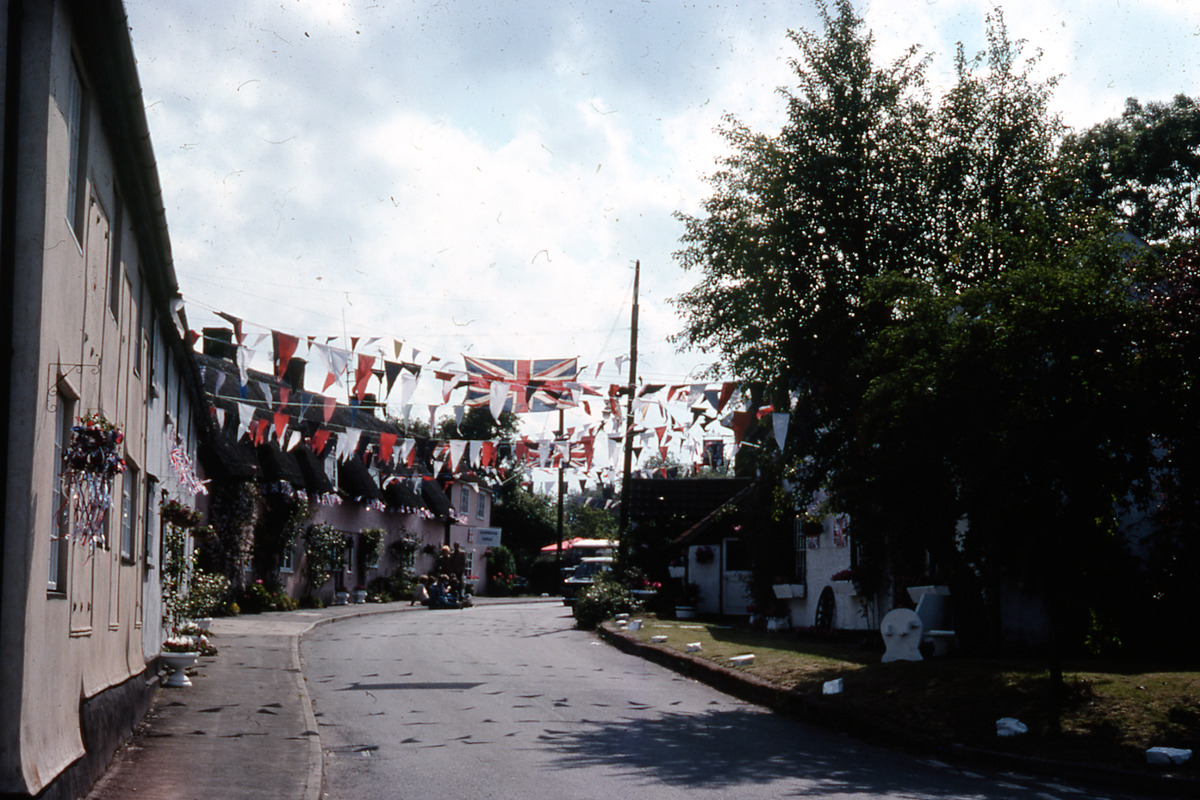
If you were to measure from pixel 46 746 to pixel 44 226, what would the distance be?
2.98 m

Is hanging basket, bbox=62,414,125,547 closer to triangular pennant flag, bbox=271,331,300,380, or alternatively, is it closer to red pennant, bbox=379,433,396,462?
triangular pennant flag, bbox=271,331,300,380

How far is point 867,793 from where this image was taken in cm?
848

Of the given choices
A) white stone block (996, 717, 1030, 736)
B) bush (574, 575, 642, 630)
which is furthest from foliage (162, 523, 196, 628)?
bush (574, 575, 642, 630)

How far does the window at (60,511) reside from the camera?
7.01 m

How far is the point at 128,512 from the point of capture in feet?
39.0

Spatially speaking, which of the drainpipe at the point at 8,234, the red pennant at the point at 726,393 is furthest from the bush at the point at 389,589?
the drainpipe at the point at 8,234

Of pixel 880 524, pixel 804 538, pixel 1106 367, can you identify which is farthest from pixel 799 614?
pixel 1106 367

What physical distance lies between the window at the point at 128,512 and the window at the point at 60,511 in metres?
3.51

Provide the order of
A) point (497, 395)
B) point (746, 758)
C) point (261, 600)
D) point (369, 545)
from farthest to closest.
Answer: point (369, 545) < point (261, 600) < point (497, 395) < point (746, 758)

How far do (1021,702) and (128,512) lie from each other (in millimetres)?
9421

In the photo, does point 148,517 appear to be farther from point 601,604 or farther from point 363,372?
point 601,604

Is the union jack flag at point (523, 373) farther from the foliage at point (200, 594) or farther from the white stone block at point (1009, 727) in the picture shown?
the white stone block at point (1009, 727)

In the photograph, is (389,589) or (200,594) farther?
(389,589)

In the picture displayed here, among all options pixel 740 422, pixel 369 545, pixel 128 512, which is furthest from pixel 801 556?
pixel 369 545
